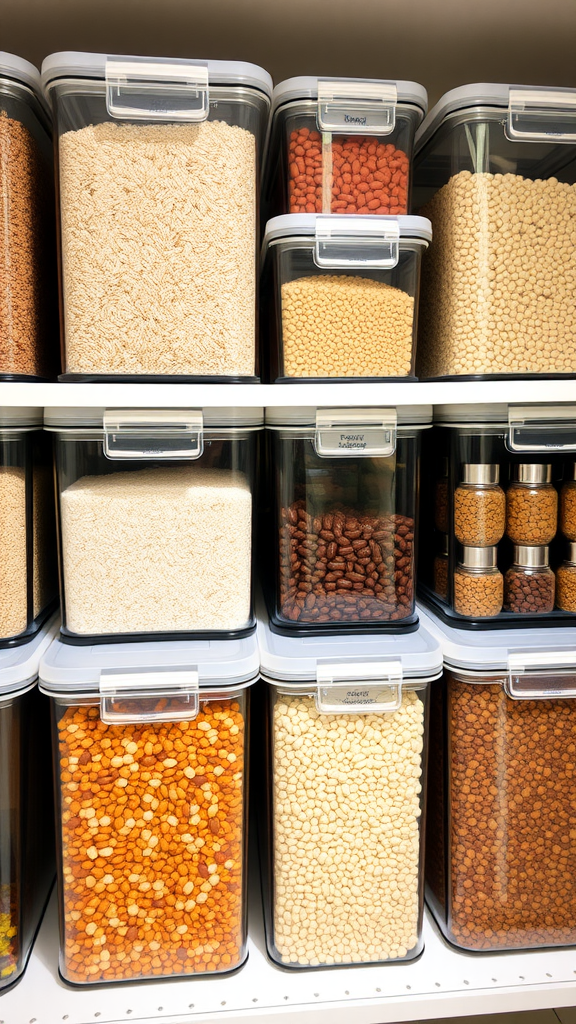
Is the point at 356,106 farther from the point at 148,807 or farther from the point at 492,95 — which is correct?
the point at 148,807

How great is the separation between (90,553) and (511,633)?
622mm

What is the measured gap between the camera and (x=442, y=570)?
41.6 inches

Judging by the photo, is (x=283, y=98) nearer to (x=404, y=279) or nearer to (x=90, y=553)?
(x=404, y=279)

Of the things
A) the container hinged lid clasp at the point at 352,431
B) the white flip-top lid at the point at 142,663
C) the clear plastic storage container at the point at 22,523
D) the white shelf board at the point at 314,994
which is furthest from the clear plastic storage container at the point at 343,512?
the white shelf board at the point at 314,994

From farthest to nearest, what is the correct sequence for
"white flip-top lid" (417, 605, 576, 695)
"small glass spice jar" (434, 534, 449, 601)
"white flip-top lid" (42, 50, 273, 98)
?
"small glass spice jar" (434, 534, 449, 601) → "white flip-top lid" (417, 605, 576, 695) → "white flip-top lid" (42, 50, 273, 98)

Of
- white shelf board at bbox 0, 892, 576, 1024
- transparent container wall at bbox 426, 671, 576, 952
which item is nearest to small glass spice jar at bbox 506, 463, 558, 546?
transparent container wall at bbox 426, 671, 576, 952

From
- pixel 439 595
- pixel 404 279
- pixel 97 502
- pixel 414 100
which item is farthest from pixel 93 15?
pixel 439 595

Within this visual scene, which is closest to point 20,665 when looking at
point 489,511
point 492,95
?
point 489,511

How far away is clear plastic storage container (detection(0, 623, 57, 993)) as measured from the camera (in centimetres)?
87

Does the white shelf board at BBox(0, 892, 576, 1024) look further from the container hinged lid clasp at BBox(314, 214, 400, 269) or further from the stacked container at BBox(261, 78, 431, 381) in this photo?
the container hinged lid clasp at BBox(314, 214, 400, 269)

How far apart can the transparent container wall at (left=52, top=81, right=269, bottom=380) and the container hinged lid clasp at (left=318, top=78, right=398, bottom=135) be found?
0.27 feet

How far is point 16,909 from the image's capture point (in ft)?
2.91

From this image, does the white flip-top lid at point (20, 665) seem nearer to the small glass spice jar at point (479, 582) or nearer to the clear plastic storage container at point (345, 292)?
the clear plastic storage container at point (345, 292)

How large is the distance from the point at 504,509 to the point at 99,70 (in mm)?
793
